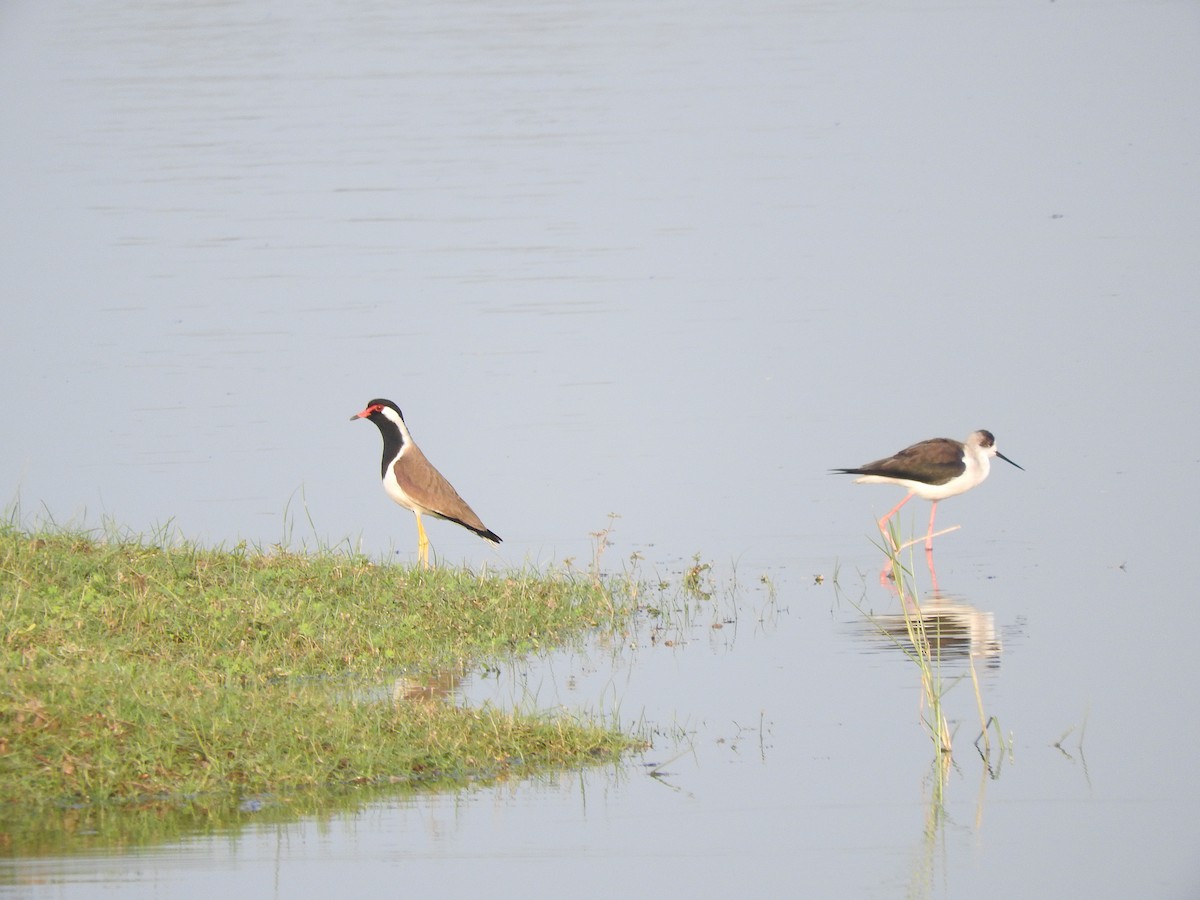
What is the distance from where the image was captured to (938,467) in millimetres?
13133

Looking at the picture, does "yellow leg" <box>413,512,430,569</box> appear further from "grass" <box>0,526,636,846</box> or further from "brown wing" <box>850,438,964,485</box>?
"brown wing" <box>850,438,964,485</box>

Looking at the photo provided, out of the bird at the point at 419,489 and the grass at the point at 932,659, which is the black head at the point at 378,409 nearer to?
the bird at the point at 419,489

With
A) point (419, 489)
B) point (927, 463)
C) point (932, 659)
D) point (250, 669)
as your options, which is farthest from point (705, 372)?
point (250, 669)

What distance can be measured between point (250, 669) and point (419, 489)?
3.89 m

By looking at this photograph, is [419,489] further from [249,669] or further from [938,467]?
[249,669]

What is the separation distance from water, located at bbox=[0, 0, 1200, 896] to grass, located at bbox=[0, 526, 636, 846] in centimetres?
35

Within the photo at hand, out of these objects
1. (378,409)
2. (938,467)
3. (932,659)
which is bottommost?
(932,659)

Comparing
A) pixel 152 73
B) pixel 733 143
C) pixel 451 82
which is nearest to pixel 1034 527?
pixel 733 143

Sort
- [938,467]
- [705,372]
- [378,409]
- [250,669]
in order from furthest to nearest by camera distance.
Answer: [705,372] → [378,409] → [938,467] → [250,669]

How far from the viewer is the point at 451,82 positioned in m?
31.6

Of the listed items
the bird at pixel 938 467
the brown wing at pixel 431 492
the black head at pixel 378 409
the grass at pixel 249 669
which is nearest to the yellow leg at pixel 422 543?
the brown wing at pixel 431 492

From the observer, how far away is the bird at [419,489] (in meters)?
12.5

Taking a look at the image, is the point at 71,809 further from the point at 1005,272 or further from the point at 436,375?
the point at 1005,272

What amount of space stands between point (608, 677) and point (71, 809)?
10.4 feet
